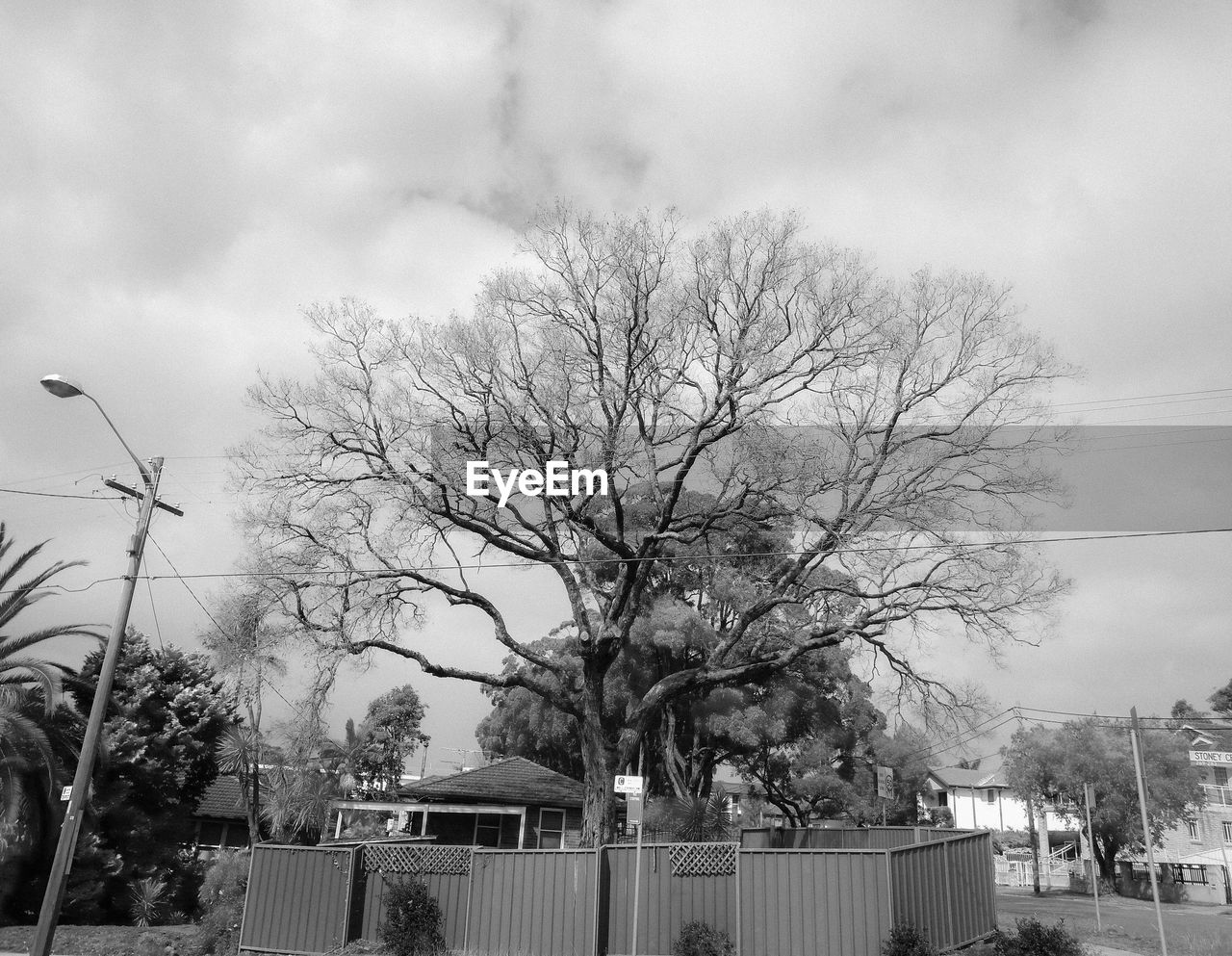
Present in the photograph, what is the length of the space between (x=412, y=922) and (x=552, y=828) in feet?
52.6

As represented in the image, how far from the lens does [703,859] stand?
1602 centimetres

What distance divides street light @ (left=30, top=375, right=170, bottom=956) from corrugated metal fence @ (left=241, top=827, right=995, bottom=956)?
3.38 m

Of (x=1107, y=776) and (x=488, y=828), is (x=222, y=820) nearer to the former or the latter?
(x=488, y=828)

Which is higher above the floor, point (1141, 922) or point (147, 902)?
point (1141, 922)

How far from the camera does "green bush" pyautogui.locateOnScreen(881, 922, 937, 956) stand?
44.9ft

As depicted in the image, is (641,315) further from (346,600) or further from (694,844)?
(694,844)

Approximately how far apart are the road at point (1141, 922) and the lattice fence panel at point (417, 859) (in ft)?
37.3

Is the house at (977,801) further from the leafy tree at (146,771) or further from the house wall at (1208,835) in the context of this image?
the leafy tree at (146,771)

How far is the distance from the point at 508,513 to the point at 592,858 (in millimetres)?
10849

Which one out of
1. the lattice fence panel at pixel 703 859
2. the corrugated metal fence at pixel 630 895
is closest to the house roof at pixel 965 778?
the corrugated metal fence at pixel 630 895

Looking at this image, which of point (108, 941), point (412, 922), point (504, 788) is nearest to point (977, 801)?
point (504, 788)

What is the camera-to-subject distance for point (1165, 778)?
151 feet

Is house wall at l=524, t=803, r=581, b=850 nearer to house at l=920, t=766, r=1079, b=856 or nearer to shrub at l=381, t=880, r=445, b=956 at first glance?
shrub at l=381, t=880, r=445, b=956

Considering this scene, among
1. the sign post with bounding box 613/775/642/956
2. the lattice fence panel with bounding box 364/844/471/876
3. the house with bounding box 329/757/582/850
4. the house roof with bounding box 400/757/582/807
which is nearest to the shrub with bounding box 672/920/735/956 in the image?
the sign post with bounding box 613/775/642/956
